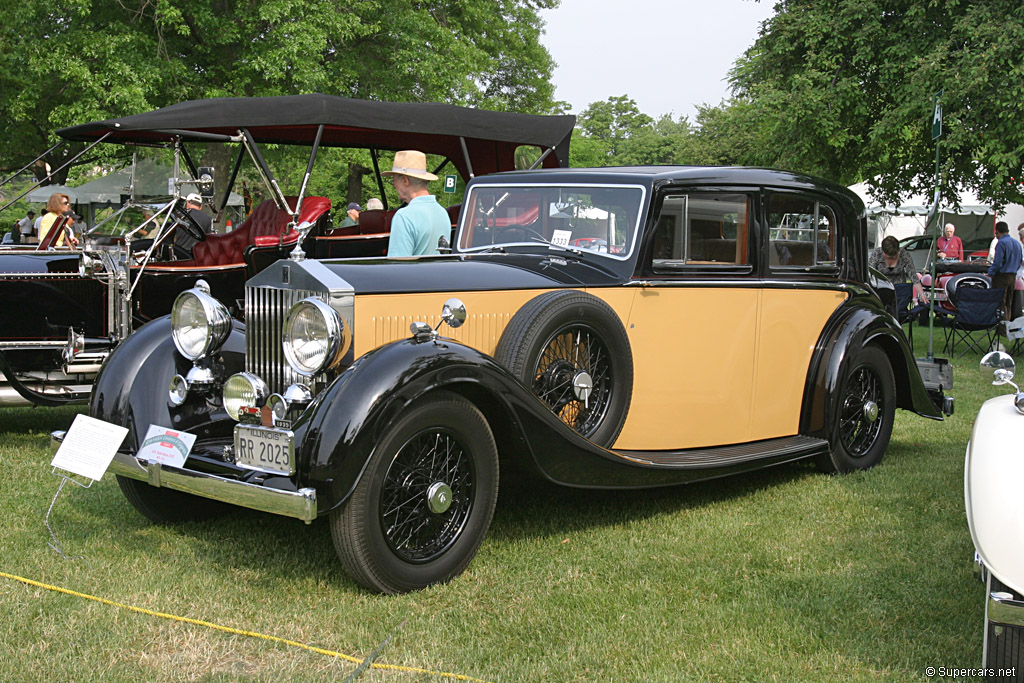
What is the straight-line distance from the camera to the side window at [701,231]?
15.9 feet

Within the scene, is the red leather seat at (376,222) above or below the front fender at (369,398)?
above

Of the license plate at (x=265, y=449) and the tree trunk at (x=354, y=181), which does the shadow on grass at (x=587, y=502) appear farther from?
the tree trunk at (x=354, y=181)

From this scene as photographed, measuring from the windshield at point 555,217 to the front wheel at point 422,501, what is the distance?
1.50m

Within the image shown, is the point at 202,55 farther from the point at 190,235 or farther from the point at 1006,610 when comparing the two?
the point at 1006,610

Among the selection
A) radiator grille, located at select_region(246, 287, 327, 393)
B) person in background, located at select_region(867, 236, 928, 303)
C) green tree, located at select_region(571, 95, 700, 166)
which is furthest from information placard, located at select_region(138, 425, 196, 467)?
green tree, located at select_region(571, 95, 700, 166)

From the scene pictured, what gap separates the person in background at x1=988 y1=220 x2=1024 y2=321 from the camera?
12.1 meters

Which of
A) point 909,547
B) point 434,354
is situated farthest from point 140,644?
point 909,547

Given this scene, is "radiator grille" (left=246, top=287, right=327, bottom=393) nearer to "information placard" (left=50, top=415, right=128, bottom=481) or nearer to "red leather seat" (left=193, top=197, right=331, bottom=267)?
"information placard" (left=50, top=415, right=128, bottom=481)

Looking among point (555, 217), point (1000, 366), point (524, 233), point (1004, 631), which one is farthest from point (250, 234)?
point (1004, 631)

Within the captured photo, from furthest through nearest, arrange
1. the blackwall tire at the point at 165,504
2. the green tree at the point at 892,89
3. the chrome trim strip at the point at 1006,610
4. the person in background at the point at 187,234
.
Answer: the green tree at the point at 892,89, the person in background at the point at 187,234, the blackwall tire at the point at 165,504, the chrome trim strip at the point at 1006,610

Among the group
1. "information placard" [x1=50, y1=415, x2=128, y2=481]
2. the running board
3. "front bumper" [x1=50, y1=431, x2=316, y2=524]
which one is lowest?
the running board

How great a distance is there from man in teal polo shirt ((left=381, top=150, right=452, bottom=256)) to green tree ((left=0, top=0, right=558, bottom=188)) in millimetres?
9553

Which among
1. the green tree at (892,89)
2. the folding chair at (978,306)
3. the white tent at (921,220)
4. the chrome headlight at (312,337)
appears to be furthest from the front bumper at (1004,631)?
the white tent at (921,220)

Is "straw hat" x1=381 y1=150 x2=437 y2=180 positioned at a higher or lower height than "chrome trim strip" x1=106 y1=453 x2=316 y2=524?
higher
